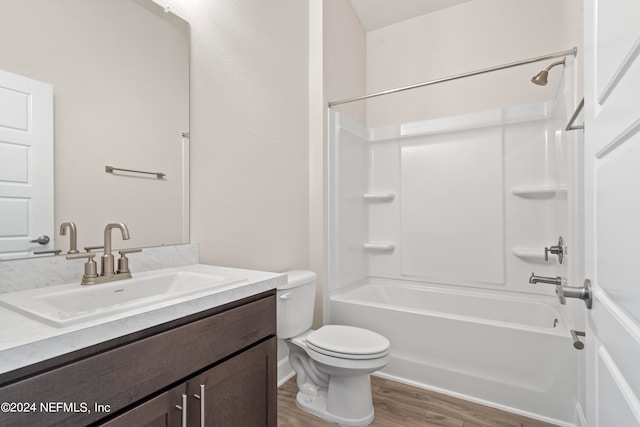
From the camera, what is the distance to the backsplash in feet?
2.99

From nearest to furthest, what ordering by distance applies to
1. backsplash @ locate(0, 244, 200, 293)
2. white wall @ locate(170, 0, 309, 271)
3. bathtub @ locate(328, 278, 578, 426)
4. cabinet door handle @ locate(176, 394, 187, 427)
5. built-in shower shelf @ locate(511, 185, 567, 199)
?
cabinet door handle @ locate(176, 394, 187, 427), backsplash @ locate(0, 244, 200, 293), white wall @ locate(170, 0, 309, 271), bathtub @ locate(328, 278, 578, 426), built-in shower shelf @ locate(511, 185, 567, 199)

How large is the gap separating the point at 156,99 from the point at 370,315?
180cm

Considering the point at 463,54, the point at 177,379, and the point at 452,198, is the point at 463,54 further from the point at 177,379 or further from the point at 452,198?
the point at 177,379

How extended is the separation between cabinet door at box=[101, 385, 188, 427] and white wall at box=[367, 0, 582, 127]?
2826 millimetres

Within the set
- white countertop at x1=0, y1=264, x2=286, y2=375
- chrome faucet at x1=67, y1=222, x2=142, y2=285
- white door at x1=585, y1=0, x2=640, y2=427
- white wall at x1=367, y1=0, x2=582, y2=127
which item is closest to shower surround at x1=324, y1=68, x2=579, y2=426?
white wall at x1=367, y1=0, x2=582, y2=127

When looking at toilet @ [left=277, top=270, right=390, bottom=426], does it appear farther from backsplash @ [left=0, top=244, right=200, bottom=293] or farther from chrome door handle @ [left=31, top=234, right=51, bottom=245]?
chrome door handle @ [left=31, top=234, right=51, bottom=245]

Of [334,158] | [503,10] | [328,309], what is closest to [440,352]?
[328,309]

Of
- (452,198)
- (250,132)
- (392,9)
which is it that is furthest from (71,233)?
(392,9)

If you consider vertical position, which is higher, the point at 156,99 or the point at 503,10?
the point at 503,10

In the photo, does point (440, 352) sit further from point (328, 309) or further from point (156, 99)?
point (156, 99)

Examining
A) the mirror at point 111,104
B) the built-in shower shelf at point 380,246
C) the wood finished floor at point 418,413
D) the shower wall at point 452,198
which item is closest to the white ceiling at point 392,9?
the shower wall at point 452,198

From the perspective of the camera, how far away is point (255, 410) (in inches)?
41.0

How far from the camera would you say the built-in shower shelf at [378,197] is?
9.31 ft

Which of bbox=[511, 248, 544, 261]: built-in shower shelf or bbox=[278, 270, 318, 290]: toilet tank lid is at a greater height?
bbox=[511, 248, 544, 261]: built-in shower shelf
